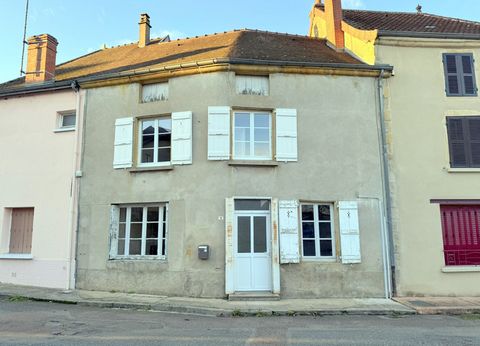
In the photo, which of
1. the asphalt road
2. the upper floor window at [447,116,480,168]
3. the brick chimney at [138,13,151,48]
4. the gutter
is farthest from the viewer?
the brick chimney at [138,13,151,48]

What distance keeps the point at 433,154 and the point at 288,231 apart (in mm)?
4454

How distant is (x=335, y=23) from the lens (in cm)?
1356

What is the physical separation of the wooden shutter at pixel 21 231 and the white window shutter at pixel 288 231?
6.99 m

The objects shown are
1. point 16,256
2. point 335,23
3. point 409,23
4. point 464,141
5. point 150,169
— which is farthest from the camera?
point 335,23

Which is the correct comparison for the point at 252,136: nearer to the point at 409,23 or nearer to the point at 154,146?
the point at 154,146

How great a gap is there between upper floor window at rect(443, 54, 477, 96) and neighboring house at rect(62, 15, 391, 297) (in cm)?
207

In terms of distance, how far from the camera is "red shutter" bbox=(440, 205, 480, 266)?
10.4 metres

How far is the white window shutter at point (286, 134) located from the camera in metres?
10.3

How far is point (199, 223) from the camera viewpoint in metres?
10.1

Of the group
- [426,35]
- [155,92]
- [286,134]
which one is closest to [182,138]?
[155,92]

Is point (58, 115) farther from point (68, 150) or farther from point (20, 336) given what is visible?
point (20, 336)

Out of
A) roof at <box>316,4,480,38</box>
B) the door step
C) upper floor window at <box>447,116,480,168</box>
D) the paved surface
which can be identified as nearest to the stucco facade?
the door step

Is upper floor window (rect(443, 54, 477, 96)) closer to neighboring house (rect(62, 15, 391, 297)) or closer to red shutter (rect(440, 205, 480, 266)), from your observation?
neighboring house (rect(62, 15, 391, 297))

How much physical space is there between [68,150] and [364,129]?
318 inches
